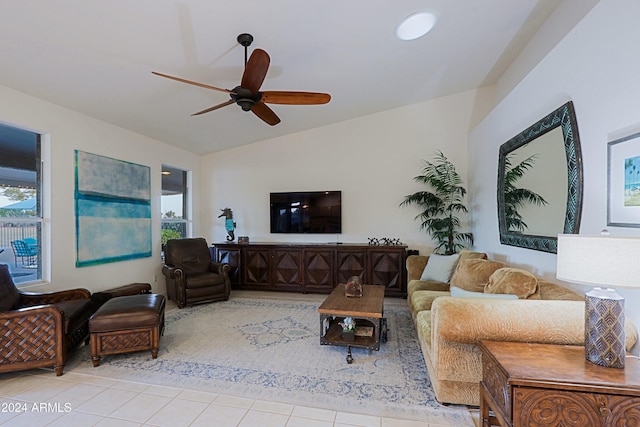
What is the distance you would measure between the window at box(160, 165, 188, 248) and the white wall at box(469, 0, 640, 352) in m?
5.35

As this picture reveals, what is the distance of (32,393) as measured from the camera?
88.0 inches

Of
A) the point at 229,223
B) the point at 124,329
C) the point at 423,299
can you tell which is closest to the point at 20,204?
the point at 124,329

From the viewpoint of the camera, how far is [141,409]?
6.70 ft

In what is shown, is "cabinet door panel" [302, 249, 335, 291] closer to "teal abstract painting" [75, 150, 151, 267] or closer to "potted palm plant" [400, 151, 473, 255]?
"potted palm plant" [400, 151, 473, 255]

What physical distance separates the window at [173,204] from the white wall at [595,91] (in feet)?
17.5

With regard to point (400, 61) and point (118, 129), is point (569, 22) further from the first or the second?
point (118, 129)

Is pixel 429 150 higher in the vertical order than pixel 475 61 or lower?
lower

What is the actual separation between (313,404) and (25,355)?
2.36m

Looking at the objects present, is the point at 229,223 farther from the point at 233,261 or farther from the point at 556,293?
the point at 556,293

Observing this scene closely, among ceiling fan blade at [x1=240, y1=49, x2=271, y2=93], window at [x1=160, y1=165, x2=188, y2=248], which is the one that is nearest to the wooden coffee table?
ceiling fan blade at [x1=240, y1=49, x2=271, y2=93]

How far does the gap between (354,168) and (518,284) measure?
356cm

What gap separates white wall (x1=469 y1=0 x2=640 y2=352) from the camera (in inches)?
68.9

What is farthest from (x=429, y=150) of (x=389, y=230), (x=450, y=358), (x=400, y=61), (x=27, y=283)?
(x=27, y=283)

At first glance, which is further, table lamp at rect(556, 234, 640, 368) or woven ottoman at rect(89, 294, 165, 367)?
woven ottoman at rect(89, 294, 165, 367)
